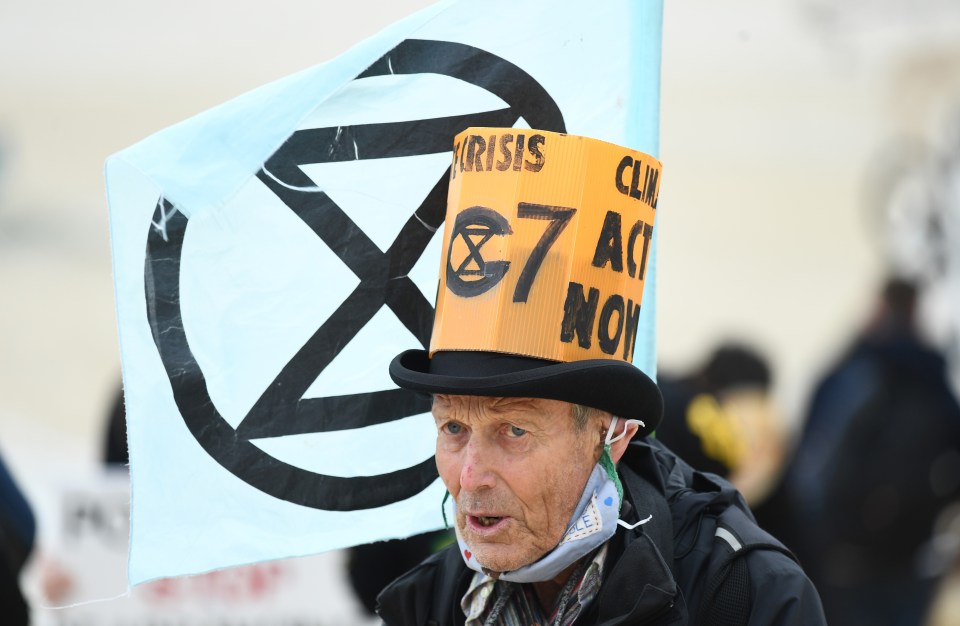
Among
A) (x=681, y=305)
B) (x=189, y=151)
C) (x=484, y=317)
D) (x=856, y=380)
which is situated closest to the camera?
(x=484, y=317)

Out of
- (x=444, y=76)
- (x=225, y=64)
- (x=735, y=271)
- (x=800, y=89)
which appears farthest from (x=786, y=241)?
(x=444, y=76)

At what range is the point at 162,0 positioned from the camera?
27.4 ft

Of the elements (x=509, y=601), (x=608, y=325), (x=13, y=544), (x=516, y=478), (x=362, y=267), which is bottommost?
(x=13, y=544)

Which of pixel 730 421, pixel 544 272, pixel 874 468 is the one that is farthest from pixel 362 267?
pixel 874 468

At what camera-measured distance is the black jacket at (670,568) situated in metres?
2.63

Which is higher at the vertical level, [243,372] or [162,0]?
[162,0]

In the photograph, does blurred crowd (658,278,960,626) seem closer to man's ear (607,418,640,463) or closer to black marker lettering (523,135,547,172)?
man's ear (607,418,640,463)

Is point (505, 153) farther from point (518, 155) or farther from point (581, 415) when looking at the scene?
point (581, 415)

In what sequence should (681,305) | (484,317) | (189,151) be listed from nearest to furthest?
(484,317)
(189,151)
(681,305)

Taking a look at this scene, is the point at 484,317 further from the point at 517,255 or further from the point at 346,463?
the point at 346,463

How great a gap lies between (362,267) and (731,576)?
1.21 meters

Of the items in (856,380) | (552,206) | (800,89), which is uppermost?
(800,89)

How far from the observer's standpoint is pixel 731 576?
269 centimetres

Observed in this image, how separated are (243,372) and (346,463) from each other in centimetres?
34
